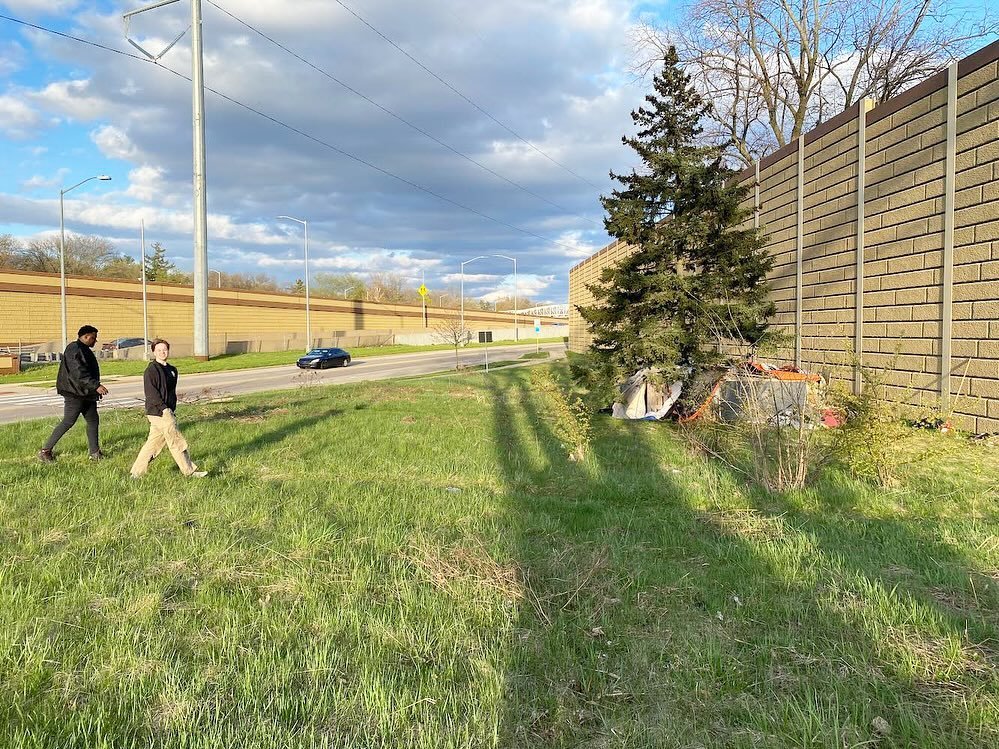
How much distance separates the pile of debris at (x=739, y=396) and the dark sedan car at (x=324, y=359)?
21.3 meters

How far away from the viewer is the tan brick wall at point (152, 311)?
34.0 meters

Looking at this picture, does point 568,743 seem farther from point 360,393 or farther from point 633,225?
point 360,393

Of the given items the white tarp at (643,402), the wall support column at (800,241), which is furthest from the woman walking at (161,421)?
the wall support column at (800,241)

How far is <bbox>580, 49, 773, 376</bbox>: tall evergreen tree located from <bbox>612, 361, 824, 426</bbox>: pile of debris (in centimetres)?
63

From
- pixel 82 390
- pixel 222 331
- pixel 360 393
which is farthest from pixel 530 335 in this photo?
pixel 82 390

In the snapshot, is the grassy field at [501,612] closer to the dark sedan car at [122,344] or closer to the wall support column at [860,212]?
the wall support column at [860,212]

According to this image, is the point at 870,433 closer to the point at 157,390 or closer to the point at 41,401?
the point at 157,390

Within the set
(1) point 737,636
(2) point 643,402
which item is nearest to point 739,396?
(1) point 737,636

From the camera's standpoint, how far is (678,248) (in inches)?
364

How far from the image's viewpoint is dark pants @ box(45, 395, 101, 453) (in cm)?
717

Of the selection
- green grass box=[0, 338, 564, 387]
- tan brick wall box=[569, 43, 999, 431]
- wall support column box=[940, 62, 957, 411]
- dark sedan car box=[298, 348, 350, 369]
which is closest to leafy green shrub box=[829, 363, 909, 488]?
tan brick wall box=[569, 43, 999, 431]

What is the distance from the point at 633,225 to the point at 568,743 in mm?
8345

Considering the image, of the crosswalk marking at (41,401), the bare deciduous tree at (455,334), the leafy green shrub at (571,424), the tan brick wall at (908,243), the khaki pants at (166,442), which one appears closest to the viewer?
the khaki pants at (166,442)

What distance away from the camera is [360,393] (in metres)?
15.6
